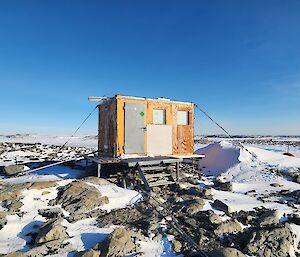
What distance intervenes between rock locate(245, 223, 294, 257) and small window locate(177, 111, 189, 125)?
29.4ft

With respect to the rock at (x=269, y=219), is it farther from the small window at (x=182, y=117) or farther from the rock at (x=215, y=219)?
the small window at (x=182, y=117)

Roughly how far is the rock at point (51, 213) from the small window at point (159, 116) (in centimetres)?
730

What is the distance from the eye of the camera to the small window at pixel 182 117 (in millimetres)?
15312

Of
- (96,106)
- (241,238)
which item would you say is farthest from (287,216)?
(96,106)

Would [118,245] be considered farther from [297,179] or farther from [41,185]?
[297,179]

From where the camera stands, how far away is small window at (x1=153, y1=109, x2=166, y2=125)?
14484mm

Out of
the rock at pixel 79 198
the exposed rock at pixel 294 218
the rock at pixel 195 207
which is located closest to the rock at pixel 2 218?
the rock at pixel 79 198

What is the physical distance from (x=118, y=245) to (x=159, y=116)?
914 cm

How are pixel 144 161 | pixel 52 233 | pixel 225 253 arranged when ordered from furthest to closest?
pixel 144 161 < pixel 52 233 < pixel 225 253

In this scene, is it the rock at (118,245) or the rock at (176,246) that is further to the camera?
the rock at (176,246)

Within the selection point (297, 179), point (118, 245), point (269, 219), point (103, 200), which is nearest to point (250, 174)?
point (297, 179)

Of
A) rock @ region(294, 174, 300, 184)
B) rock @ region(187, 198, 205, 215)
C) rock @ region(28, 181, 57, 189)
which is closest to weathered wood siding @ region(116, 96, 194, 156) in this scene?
rock @ region(28, 181, 57, 189)

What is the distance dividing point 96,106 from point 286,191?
36.9ft

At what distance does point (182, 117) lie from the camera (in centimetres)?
1548
